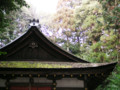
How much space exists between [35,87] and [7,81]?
4.65ft

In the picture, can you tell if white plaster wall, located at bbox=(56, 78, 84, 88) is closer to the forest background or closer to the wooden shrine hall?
the wooden shrine hall

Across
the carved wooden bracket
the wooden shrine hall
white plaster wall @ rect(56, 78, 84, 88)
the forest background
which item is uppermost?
the forest background

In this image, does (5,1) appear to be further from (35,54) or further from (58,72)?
(58,72)

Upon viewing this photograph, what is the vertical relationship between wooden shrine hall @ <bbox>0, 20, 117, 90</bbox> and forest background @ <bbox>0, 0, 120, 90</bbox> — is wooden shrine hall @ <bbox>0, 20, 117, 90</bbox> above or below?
below

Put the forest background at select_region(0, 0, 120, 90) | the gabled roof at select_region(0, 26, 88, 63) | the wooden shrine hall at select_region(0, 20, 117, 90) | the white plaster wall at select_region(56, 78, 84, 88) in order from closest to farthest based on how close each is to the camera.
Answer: the wooden shrine hall at select_region(0, 20, 117, 90), the white plaster wall at select_region(56, 78, 84, 88), the gabled roof at select_region(0, 26, 88, 63), the forest background at select_region(0, 0, 120, 90)

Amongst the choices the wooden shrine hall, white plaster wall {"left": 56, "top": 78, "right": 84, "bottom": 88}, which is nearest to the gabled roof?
the wooden shrine hall

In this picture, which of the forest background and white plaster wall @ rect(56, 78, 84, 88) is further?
the forest background

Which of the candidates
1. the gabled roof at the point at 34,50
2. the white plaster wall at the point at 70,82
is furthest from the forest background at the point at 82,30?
the white plaster wall at the point at 70,82

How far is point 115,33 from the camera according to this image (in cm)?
1217

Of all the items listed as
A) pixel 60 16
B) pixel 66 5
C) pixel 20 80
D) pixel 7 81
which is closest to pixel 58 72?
pixel 20 80

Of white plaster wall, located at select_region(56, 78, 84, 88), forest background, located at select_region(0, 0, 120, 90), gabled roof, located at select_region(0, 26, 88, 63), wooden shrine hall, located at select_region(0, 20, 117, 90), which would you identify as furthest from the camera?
forest background, located at select_region(0, 0, 120, 90)

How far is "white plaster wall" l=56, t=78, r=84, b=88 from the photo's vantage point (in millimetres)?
6184

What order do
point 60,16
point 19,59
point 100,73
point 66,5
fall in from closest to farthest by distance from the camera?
point 100,73
point 19,59
point 60,16
point 66,5

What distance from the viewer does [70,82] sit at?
6219 millimetres
